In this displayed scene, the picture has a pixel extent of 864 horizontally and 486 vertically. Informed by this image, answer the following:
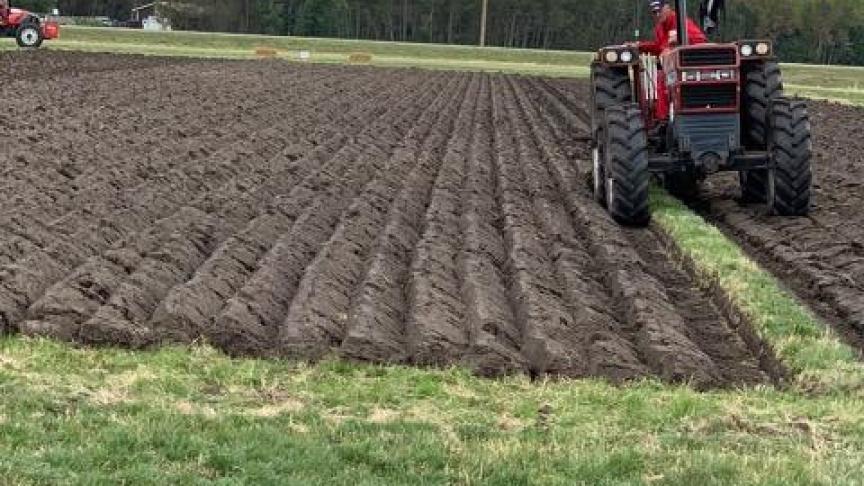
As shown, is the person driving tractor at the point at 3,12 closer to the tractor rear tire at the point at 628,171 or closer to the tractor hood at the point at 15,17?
the tractor hood at the point at 15,17

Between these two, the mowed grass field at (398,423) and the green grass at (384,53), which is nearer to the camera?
the mowed grass field at (398,423)

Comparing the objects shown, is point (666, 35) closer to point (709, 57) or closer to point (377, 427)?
point (709, 57)

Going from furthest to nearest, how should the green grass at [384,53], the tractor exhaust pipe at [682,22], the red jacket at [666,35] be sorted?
1. the green grass at [384,53]
2. the red jacket at [666,35]
3. the tractor exhaust pipe at [682,22]

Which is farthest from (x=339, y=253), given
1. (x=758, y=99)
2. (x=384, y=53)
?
(x=384, y=53)

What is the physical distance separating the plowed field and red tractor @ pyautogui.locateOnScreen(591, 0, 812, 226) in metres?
0.60

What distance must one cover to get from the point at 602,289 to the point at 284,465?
4274 mm

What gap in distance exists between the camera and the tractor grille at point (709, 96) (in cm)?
→ 1138

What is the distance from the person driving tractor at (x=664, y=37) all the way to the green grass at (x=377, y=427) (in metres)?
6.42

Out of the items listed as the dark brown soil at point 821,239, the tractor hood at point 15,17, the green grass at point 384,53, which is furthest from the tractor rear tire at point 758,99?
the tractor hood at point 15,17

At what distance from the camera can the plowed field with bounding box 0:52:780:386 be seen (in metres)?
6.88

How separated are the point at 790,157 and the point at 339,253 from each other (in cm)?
489

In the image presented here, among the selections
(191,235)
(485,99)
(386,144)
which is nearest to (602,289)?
(191,235)

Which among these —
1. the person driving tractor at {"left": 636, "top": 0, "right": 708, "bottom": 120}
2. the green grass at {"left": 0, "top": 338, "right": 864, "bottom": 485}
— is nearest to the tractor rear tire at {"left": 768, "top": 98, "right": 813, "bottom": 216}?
the person driving tractor at {"left": 636, "top": 0, "right": 708, "bottom": 120}

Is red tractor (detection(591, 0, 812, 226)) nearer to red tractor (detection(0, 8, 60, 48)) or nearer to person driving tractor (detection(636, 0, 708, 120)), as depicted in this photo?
person driving tractor (detection(636, 0, 708, 120))
